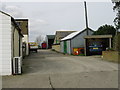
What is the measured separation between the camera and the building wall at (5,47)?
963 centimetres

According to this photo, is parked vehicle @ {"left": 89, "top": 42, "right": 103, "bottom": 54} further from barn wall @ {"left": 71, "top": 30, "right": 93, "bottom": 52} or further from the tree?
the tree

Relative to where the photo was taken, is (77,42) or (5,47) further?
(77,42)

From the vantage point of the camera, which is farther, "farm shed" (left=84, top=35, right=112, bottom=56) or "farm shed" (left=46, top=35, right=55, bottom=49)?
"farm shed" (left=46, top=35, right=55, bottom=49)

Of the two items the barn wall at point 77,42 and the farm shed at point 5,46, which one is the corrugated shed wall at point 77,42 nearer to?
the barn wall at point 77,42

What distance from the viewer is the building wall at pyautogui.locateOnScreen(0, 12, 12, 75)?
9633mm

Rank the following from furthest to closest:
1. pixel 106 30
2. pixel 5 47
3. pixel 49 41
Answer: pixel 49 41
pixel 106 30
pixel 5 47

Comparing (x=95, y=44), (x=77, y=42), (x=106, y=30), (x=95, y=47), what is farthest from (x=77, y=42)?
(x=106, y=30)

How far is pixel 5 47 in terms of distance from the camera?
31.6 feet

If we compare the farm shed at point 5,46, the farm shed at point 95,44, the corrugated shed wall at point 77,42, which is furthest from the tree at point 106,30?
the farm shed at point 5,46

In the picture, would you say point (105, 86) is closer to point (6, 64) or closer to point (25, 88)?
point (25, 88)

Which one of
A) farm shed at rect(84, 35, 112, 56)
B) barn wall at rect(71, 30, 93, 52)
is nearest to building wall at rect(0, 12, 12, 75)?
farm shed at rect(84, 35, 112, 56)

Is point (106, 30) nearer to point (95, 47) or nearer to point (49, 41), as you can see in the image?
point (95, 47)

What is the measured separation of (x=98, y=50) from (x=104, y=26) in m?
7.60

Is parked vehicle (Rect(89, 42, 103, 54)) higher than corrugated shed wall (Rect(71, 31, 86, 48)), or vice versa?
corrugated shed wall (Rect(71, 31, 86, 48))
